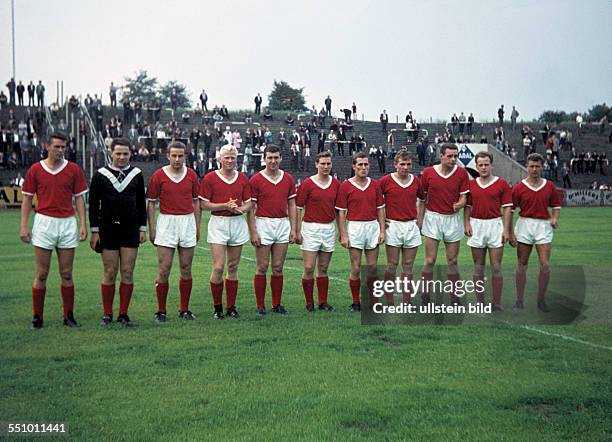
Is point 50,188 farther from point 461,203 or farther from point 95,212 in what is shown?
point 461,203

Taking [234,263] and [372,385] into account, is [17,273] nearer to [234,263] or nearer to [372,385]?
[234,263]

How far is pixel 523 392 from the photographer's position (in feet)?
22.4

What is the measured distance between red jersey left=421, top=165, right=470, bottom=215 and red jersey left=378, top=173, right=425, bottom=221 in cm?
14

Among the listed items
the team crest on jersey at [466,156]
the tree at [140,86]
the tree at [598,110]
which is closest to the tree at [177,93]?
the tree at [140,86]

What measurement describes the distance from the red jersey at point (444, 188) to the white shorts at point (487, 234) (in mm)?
404

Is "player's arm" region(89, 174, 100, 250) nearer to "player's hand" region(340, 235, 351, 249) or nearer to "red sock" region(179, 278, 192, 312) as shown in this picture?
"red sock" region(179, 278, 192, 312)

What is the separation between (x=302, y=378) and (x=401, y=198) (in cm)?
416

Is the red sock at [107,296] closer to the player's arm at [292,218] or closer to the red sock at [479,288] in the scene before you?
the player's arm at [292,218]

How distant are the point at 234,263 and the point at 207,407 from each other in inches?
167

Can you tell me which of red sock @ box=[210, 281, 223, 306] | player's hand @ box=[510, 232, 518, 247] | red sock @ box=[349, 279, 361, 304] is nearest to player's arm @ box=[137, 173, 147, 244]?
red sock @ box=[210, 281, 223, 306]

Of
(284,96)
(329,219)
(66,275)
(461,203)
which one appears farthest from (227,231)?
(284,96)

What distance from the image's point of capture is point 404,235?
35.4 ft

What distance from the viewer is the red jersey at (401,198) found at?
35.5ft

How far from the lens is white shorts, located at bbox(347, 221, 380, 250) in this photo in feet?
35.6
